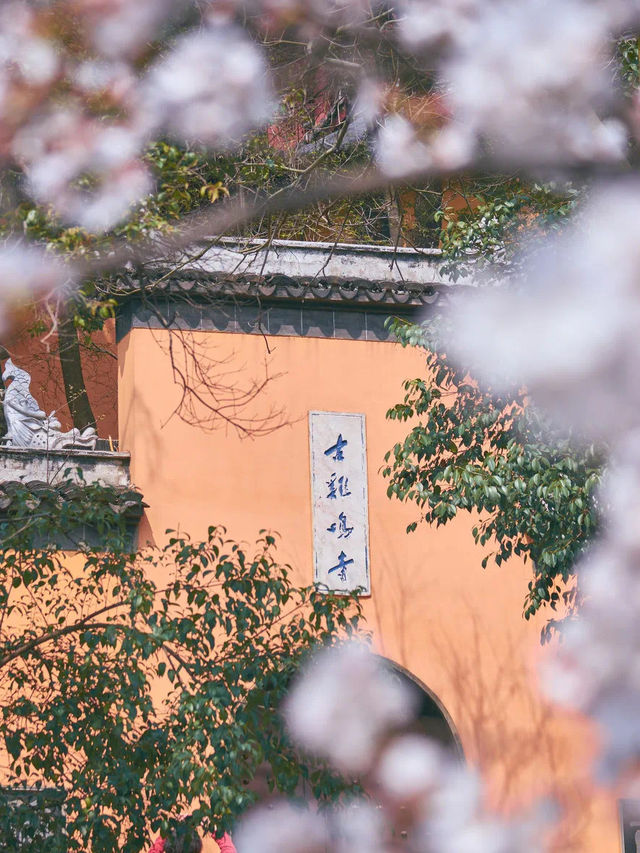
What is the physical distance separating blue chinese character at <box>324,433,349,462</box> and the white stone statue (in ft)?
4.35

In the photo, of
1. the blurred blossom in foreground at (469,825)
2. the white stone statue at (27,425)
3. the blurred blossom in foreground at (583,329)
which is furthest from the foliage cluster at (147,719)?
the blurred blossom in foreground at (583,329)

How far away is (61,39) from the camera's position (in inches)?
150

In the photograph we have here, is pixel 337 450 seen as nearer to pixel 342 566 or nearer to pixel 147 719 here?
pixel 342 566

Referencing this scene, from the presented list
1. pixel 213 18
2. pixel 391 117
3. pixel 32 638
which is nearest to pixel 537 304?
pixel 213 18

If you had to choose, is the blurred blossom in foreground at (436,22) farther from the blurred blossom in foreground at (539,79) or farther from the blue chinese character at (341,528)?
the blue chinese character at (341,528)

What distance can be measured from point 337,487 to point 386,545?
43 centimetres

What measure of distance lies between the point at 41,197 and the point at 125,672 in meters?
1.67

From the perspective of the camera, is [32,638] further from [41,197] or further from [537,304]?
[537,304]

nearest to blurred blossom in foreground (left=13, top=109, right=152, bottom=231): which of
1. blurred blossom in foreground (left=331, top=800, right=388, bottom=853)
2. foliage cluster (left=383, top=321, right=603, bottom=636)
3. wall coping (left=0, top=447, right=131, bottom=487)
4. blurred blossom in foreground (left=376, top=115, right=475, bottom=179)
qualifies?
blurred blossom in foreground (left=376, top=115, right=475, bottom=179)

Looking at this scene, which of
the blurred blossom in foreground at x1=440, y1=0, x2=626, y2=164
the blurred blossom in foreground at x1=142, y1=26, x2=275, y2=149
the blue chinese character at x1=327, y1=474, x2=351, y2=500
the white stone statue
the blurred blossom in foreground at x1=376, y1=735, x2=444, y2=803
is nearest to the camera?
the blurred blossom in foreground at x1=376, y1=735, x2=444, y2=803

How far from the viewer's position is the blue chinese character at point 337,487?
293 inches

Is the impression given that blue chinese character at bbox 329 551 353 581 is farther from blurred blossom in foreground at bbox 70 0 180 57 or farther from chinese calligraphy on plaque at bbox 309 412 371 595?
blurred blossom in foreground at bbox 70 0 180 57

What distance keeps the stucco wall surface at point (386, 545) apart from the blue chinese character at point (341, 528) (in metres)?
0.14

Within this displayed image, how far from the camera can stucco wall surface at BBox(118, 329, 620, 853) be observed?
727cm
